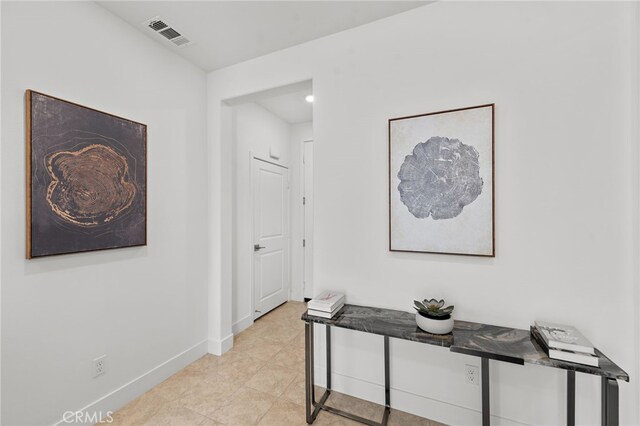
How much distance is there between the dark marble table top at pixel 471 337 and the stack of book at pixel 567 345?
2 centimetres

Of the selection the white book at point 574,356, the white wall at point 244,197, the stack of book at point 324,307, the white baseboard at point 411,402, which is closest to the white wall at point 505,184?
the white baseboard at point 411,402

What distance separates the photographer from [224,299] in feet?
8.75

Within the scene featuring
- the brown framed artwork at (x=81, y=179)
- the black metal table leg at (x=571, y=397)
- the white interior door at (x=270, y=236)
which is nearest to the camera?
the black metal table leg at (x=571, y=397)

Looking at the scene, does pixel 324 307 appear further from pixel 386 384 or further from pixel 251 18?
pixel 251 18

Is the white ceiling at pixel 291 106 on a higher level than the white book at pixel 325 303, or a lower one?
higher

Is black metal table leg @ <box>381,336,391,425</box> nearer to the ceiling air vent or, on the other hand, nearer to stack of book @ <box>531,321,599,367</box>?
stack of book @ <box>531,321,599,367</box>

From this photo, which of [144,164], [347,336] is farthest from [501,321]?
[144,164]

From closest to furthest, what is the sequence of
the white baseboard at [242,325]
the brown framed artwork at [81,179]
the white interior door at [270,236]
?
the brown framed artwork at [81,179] < the white baseboard at [242,325] < the white interior door at [270,236]

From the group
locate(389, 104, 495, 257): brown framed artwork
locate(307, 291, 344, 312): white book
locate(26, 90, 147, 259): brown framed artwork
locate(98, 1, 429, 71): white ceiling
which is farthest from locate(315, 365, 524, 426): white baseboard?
locate(98, 1, 429, 71): white ceiling

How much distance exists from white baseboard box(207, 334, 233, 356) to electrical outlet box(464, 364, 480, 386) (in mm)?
2046

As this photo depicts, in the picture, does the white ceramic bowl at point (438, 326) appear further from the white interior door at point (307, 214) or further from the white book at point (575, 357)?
the white interior door at point (307, 214)

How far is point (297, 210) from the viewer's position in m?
4.14

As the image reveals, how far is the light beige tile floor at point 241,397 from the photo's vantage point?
1.81 meters

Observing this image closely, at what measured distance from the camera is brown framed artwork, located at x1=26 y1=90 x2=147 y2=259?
1.50 metres
